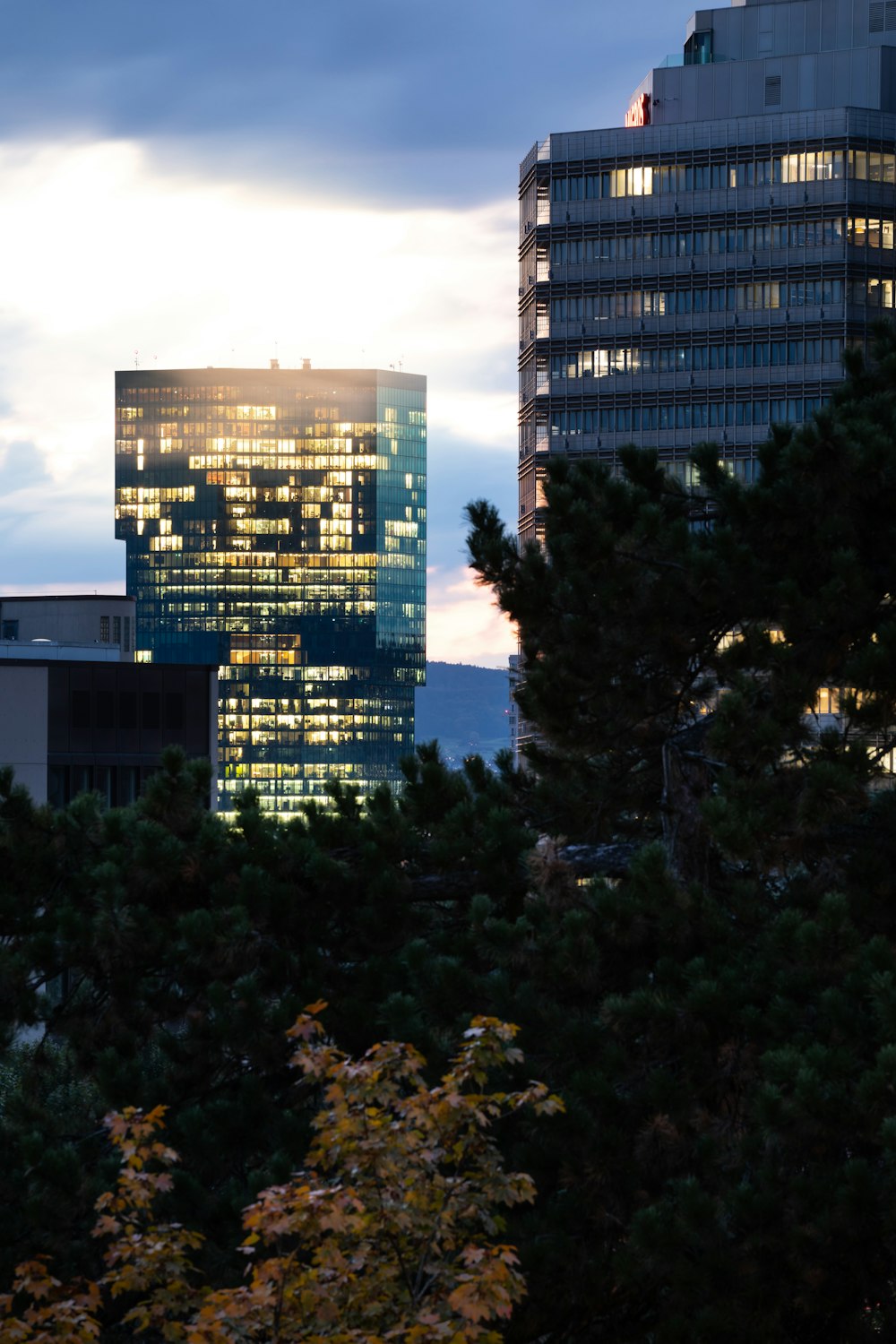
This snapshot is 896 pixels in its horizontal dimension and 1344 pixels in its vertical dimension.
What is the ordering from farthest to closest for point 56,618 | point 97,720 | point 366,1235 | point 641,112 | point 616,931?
point 641,112 < point 56,618 < point 97,720 < point 616,931 < point 366,1235

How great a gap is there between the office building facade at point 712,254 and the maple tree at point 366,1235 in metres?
129

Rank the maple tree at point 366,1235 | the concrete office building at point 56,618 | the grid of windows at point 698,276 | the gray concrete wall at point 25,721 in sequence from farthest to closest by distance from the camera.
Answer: the grid of windows at point 698,276
the concrete office building at point 56,618
the gray concrete wall at point 25,721
the maple tree at point 366,1235

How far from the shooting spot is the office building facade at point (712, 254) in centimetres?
14262

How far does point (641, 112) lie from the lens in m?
153

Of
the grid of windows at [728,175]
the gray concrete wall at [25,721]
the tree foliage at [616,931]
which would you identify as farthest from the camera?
the grid of windows at [728,175]

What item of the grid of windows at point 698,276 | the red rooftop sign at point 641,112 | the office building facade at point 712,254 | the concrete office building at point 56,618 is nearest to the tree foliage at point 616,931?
the concrete office building at point 56,618

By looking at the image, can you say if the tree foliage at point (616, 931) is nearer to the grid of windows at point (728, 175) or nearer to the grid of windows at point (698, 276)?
the grid of windows at point (698, 276)

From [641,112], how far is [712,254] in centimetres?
1712

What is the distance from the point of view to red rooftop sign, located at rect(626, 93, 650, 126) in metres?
151

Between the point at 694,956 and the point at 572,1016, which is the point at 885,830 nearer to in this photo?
the point at 694,956

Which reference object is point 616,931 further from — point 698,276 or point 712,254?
point 712,254

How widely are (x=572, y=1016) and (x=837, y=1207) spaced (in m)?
3.41

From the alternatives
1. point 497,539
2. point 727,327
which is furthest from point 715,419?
point 497,539

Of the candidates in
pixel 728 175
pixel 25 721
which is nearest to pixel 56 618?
pixel 25 721
